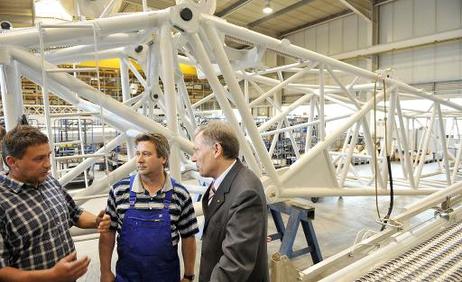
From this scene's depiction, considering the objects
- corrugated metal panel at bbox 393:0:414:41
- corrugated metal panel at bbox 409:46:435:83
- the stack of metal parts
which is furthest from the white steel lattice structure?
corrugated metal panel at bbox 393:0:414:41

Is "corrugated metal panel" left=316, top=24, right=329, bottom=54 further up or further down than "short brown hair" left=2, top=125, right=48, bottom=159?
further up

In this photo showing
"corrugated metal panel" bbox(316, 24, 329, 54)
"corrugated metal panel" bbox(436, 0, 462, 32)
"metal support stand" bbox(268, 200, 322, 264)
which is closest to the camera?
"metal support stand" bbox(268, 200, 322, 264)

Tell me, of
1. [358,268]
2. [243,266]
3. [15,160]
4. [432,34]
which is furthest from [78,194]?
[432,34]

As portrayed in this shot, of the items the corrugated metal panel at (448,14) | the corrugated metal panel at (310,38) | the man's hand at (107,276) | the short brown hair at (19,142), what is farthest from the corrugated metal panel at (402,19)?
the short brown hair at (19,142)

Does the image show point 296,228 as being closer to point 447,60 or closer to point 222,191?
point 222,191

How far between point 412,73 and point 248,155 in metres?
14.3

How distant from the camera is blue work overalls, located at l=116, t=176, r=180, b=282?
189cm

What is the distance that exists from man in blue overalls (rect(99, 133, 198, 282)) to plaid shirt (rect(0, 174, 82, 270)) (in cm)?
31

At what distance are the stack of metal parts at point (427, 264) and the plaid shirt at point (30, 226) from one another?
65.2 inches

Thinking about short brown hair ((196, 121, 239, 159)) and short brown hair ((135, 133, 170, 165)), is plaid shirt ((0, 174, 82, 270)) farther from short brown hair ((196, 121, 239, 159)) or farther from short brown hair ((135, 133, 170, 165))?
short brown hair ((196, 121, 239, 159))

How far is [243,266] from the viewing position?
4.47 feet

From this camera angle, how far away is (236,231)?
4.54ft

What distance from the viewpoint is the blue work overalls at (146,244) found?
6.20ft

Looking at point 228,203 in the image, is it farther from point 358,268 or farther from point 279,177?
point 279,177
